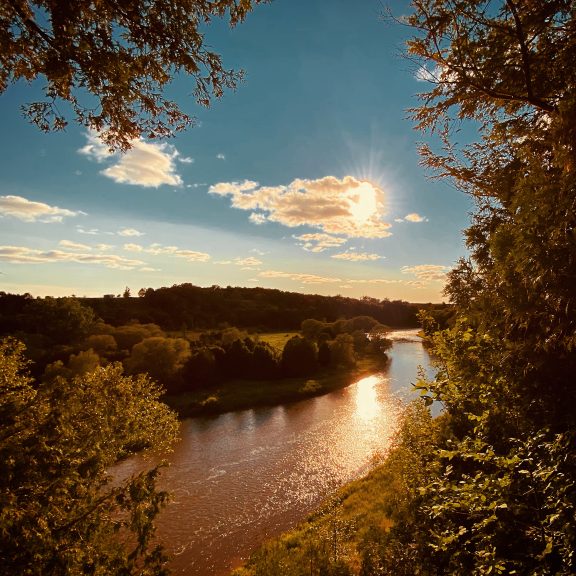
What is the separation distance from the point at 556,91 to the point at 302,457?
24463 millimetres

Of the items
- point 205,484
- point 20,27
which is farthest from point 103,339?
point 20,27

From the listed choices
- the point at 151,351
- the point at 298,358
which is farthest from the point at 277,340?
the point at 151,351

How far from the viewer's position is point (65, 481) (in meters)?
9.20

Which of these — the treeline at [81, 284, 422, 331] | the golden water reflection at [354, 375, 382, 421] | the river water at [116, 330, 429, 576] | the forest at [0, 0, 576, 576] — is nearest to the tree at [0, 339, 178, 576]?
the forest at [0, 0, 576, 576]

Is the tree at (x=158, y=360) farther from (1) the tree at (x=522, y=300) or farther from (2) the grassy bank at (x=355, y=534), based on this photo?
(1) the tree at (x=522, y=300)

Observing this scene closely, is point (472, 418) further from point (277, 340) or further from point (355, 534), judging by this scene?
point (277, 340)

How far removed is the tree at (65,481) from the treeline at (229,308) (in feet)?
229

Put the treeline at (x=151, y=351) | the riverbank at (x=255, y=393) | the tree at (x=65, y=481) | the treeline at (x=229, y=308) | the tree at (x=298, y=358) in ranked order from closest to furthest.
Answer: the tree at (x=65, y=481), the riverbank at (x=255, y=393), the treeline at (x=151, y=351), the tree at (x=298, y=358), the treeline at (x=229, y=308)

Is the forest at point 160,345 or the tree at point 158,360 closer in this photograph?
the tree at point 158,360

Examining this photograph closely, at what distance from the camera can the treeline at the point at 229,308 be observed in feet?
304

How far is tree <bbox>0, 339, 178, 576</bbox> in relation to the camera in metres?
8.30

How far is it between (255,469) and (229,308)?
302 ft

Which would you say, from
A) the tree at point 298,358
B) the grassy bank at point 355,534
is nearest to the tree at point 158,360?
the tree at point 298,358

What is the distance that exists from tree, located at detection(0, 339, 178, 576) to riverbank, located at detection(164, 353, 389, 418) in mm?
25384
